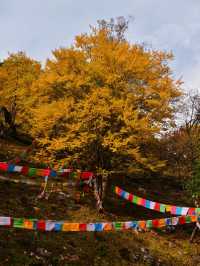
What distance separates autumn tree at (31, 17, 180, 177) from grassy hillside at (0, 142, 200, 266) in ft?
8.92

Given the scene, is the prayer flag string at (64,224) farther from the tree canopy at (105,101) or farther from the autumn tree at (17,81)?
the autumn tree at (17,81)

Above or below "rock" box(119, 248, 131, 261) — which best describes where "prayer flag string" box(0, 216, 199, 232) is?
above

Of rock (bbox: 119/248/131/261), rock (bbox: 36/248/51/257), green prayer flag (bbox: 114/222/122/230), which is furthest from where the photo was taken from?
green prayer flag (bbox: 114/222/122/230)

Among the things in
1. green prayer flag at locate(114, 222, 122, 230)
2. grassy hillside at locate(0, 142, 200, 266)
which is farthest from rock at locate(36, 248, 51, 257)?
green prayer flag at locate(114, 222, 122, 230)

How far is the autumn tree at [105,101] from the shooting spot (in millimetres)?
19859

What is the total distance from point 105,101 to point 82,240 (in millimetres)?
7582

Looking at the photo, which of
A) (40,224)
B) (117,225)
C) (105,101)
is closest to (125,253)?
(117,225)

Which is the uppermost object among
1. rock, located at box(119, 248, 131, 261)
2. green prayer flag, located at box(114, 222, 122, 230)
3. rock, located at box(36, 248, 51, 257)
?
green prayer flag, located at box(114, 222, 122, 230)

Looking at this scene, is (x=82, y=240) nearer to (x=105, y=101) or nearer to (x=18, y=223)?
(x=18, y=223)

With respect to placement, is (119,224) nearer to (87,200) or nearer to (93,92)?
(87,200)

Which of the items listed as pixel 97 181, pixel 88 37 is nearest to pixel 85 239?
pixel 97 181

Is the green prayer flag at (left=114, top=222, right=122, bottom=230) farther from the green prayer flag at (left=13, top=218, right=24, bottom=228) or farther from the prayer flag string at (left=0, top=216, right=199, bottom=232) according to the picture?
the green prayer flag at (left=13, top=218, right=24, bottom=228)

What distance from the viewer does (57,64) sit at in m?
22.1

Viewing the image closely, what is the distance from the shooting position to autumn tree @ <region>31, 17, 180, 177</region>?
19859mm
